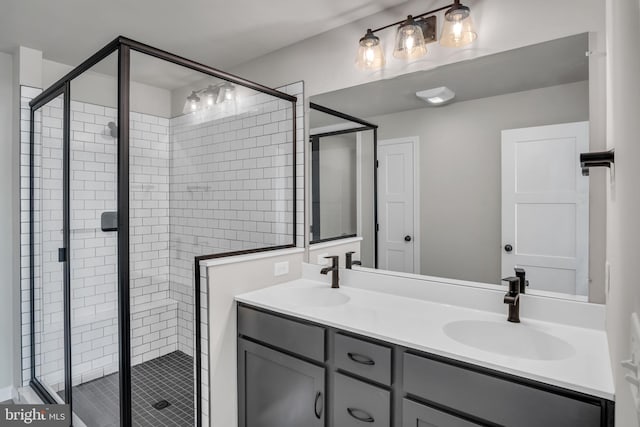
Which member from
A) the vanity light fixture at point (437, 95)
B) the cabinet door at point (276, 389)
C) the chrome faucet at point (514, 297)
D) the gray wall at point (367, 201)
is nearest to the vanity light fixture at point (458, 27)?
the vanity light fixture at point (437, 95)

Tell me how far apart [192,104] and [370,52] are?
1.13 metres

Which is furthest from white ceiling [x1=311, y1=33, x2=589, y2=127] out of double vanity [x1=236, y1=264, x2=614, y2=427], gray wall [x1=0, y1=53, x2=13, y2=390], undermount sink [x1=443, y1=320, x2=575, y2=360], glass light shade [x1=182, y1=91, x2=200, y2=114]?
gray wall [x1=0, y1=53, x2=13, y2=390]

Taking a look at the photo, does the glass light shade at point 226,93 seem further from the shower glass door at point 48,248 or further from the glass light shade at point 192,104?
the shower glass door at point 48,248

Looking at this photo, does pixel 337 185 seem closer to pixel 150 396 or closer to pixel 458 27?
pixel 458 27

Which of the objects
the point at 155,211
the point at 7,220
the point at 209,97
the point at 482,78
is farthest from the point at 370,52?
the point at 7,220

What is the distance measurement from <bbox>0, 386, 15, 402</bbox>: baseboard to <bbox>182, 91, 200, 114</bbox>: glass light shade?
7.89 ft

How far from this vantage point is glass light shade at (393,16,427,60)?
1839 mm

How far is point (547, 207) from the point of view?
1.56 m

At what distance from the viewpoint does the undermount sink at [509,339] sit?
137cm

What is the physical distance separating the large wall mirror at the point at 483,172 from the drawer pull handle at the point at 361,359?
2.16 feet

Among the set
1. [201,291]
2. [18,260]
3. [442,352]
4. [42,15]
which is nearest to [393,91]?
[442,352]

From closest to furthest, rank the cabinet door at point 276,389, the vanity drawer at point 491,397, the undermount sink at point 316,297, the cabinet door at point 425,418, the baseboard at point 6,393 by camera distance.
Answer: the vanity drawer at point 491,397, the cabinet door at point 425,418, the cabinet door at point 276,389, the undermount sink at point 316,297, the baseboard at point 6,393

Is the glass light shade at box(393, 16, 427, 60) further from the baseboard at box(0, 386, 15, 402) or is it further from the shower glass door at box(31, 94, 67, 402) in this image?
the baseboard at box(0, 386, 15, 402)

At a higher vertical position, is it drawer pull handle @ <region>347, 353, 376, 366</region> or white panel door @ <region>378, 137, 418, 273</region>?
white panel door @ <region>378, 137, 418, 273</region>
